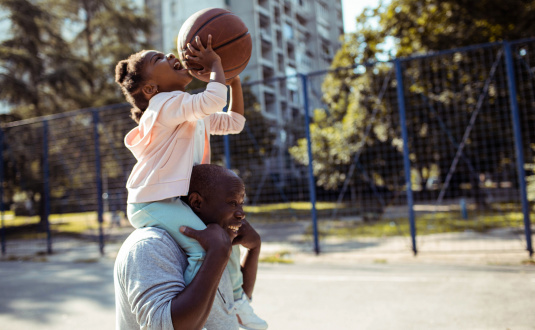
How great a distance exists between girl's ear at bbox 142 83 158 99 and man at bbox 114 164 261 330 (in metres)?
0.30

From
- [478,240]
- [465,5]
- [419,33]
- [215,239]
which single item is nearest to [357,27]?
[419,33]

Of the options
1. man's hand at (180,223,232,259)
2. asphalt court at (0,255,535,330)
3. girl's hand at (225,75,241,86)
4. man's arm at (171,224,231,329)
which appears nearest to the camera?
man's arm at (171,224,231,329)

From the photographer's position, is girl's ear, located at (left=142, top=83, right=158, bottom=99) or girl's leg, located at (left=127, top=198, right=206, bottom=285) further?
girl's ear, located at (left=142, top=83, right=158, bottom=99)

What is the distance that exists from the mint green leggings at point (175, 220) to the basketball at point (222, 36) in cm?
51

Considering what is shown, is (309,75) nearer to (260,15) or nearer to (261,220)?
(261,220)

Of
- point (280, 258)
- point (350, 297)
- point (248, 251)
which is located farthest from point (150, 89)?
point (280, 258)

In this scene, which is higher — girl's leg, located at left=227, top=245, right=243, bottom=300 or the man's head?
the man's head

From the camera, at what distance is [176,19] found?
27.2 metres

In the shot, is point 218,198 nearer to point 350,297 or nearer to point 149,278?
point 149,278

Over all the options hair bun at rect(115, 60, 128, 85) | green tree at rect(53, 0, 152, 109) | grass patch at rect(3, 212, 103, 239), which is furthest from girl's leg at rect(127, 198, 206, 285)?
green tree at rect(53, 0, 152, 109)

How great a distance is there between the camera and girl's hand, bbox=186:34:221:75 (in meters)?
1.54

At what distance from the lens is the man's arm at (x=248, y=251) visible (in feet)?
4.84

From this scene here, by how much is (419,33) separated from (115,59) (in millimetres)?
10532

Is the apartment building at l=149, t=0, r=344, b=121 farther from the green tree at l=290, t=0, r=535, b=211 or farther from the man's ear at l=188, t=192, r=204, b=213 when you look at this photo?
the man's ear at l=188, t=192, r=204, b=213
